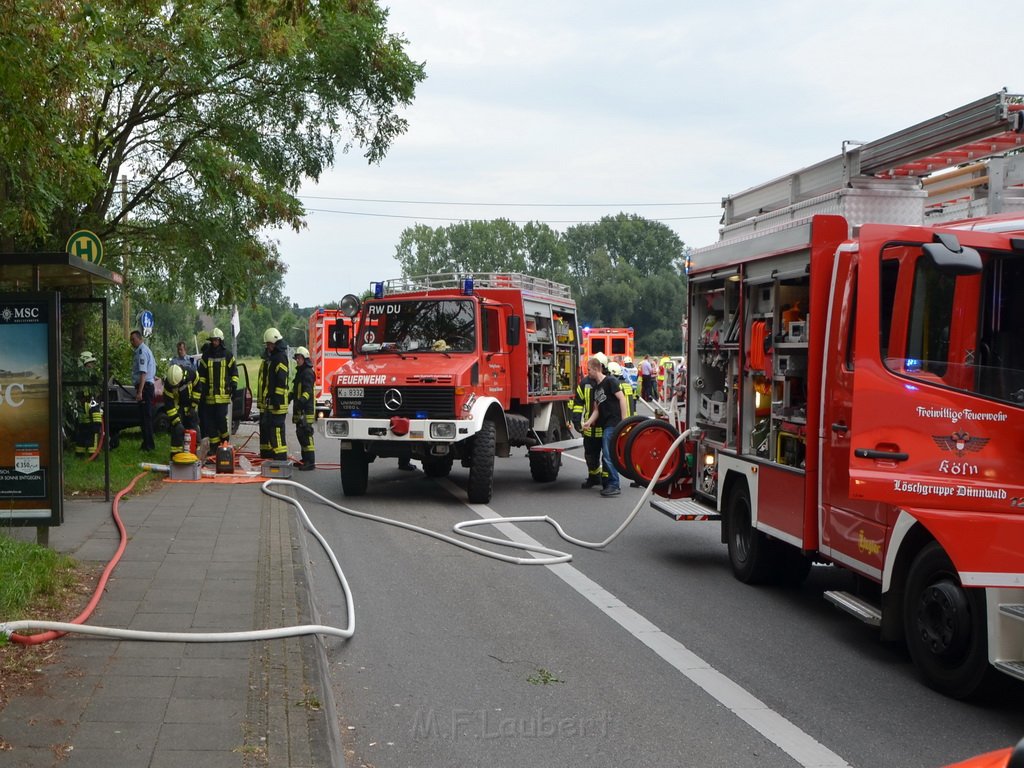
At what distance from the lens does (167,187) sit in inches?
736

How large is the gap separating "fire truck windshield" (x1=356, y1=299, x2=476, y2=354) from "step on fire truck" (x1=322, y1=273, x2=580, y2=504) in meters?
0.01

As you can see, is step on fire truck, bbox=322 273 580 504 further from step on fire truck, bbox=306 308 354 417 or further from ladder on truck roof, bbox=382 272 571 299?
step on fire truck, bbox=306 308 354 417

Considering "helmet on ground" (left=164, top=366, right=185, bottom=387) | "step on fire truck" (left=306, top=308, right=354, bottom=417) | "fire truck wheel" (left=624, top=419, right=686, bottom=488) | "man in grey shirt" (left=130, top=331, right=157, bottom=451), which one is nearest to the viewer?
"fire truck wheel" (left=624, top=419, right=686, bottom=488)

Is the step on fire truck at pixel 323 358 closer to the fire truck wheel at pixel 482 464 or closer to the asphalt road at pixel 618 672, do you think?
the fire truck wheel at pixel 482 464

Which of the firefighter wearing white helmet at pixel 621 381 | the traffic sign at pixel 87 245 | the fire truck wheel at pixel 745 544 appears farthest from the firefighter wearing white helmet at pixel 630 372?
the fire truck wheel at pixel 745 544

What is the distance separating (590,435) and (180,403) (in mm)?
6178

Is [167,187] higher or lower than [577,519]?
higher

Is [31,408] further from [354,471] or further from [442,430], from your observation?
[354,471]

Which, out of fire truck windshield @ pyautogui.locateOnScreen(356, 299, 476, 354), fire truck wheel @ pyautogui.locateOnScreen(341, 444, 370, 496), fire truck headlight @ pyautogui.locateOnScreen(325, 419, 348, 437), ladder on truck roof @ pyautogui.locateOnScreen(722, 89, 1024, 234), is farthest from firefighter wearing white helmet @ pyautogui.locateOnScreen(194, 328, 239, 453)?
ladder on truck roof @ pyautogui.locateOnScreen(722, 89, 1024, 234)

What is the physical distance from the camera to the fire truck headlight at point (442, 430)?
13492mm

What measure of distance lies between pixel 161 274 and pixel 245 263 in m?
3.57

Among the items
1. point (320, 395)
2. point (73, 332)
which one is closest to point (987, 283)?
point (73, 332)

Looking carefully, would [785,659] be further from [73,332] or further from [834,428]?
[73,332]

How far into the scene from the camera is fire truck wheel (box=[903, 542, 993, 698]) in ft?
19.3
